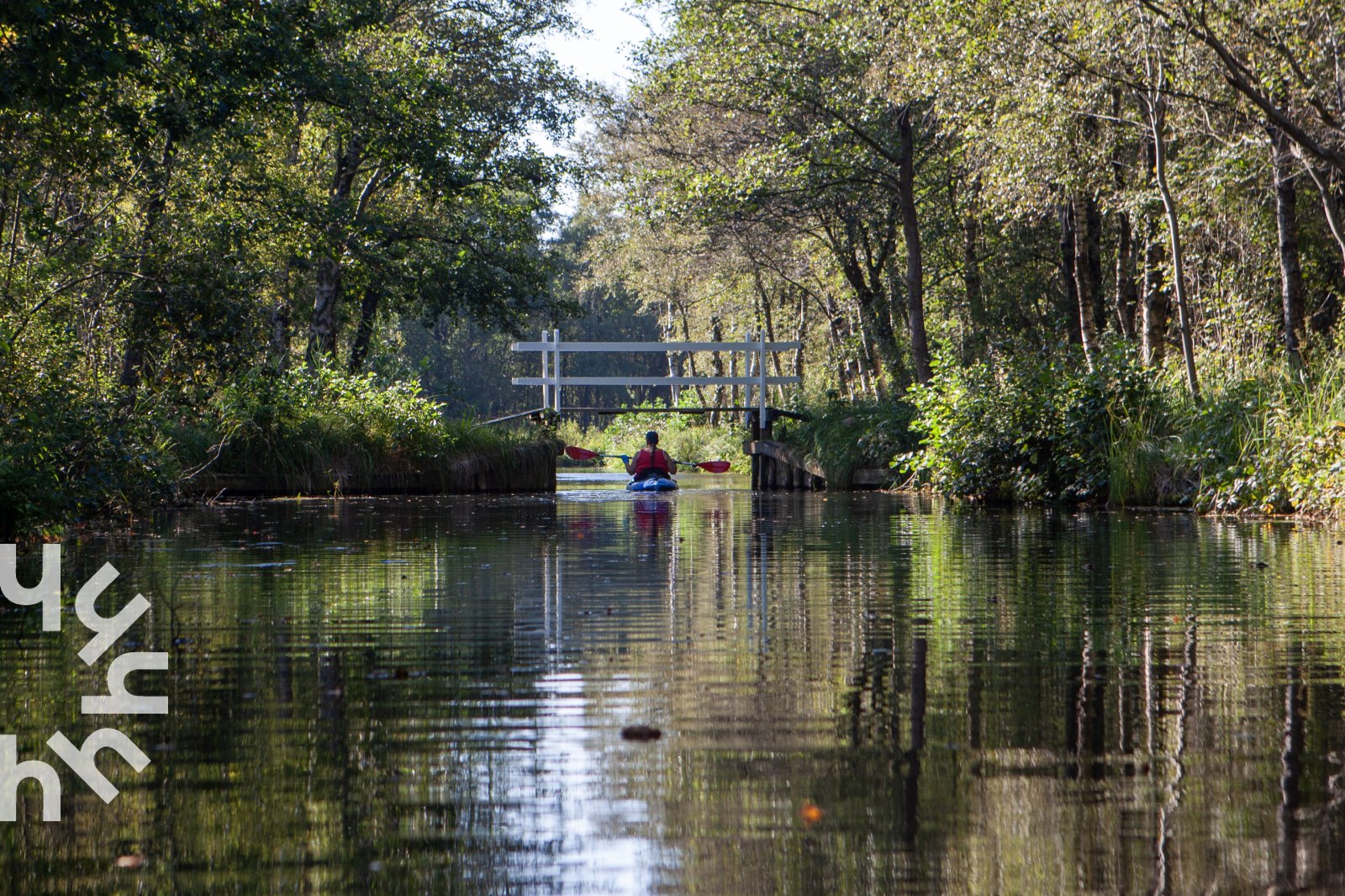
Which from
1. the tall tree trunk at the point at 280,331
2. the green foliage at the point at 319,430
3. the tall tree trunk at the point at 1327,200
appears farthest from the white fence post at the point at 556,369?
the tall tree trunk at the point at 1327,200

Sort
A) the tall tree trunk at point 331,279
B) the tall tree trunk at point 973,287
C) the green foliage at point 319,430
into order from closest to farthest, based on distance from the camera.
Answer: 1. the green foliage at point 319,430
2. the tall tree trunk at point 331,279
3. the tall tree trunk at point 973,287

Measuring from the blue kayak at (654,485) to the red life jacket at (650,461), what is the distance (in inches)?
14.0

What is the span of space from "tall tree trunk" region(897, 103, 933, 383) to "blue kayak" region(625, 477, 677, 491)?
5336 millimetres

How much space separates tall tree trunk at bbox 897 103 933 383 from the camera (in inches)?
1072


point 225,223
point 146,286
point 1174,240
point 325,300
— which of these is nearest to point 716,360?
point 325,300

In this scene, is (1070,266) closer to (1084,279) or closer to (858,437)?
(1084,279)

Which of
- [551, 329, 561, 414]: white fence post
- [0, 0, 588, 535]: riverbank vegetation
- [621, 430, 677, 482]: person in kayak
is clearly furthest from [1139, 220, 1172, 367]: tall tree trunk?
[551, 329, 561, 414]: white fence post

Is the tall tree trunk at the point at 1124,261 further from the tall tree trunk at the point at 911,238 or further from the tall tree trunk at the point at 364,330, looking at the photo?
the tall tree trunk at the point at 364,330

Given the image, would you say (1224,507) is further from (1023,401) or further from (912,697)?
(912,697)

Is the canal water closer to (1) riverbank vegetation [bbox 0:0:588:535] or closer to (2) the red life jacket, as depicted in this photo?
(1) riverbank vegetation [bbox 0:0:588:535]

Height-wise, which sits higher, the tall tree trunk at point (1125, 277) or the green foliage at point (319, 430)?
the tall tree trunk at point (1125, 277)

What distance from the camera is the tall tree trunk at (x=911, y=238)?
27.2 metres
